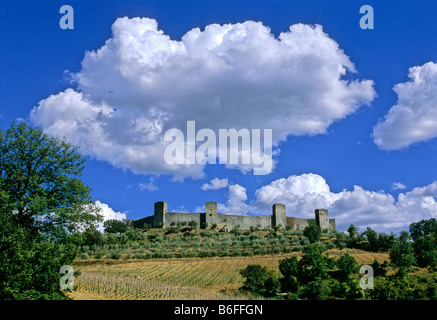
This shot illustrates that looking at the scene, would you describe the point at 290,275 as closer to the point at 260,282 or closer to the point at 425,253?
the point at 260,282

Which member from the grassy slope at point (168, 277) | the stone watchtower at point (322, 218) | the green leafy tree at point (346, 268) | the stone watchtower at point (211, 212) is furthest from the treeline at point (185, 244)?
the green leafy tree at point (346, 268)

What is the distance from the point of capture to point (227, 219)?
86188mm

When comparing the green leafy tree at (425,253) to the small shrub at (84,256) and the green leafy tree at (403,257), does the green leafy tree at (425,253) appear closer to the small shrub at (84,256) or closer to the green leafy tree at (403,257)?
the green leafy tree at (403,257)

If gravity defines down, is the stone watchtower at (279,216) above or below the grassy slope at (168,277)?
above

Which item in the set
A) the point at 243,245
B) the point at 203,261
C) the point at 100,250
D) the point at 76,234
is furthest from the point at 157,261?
the point at 76,234

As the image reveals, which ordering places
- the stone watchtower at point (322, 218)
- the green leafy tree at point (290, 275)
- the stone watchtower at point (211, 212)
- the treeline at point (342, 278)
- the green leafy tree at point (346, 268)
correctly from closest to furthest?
1. the treeline at point (342, 278)
2. the green leafy tree at point (290, 275)
3. the green leafy tree at point (346, 268)
4. the stone watchtower at point (211, 212)
5. the stone watchtower at point (322, 218)

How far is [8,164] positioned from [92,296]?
9282mm

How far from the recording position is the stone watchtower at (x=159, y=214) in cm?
8275

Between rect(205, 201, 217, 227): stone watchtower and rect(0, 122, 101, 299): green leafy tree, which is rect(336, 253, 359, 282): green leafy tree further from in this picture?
rect(205, 201, 217, 227): stone watchtower

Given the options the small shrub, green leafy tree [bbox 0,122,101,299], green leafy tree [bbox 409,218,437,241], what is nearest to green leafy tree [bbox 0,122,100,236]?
green leafy tree [bbox 0,122,101,299]

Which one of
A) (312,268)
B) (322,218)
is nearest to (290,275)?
(312,268)

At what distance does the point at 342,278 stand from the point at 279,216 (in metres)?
54.3

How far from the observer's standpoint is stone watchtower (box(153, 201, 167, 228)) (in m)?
82.8
